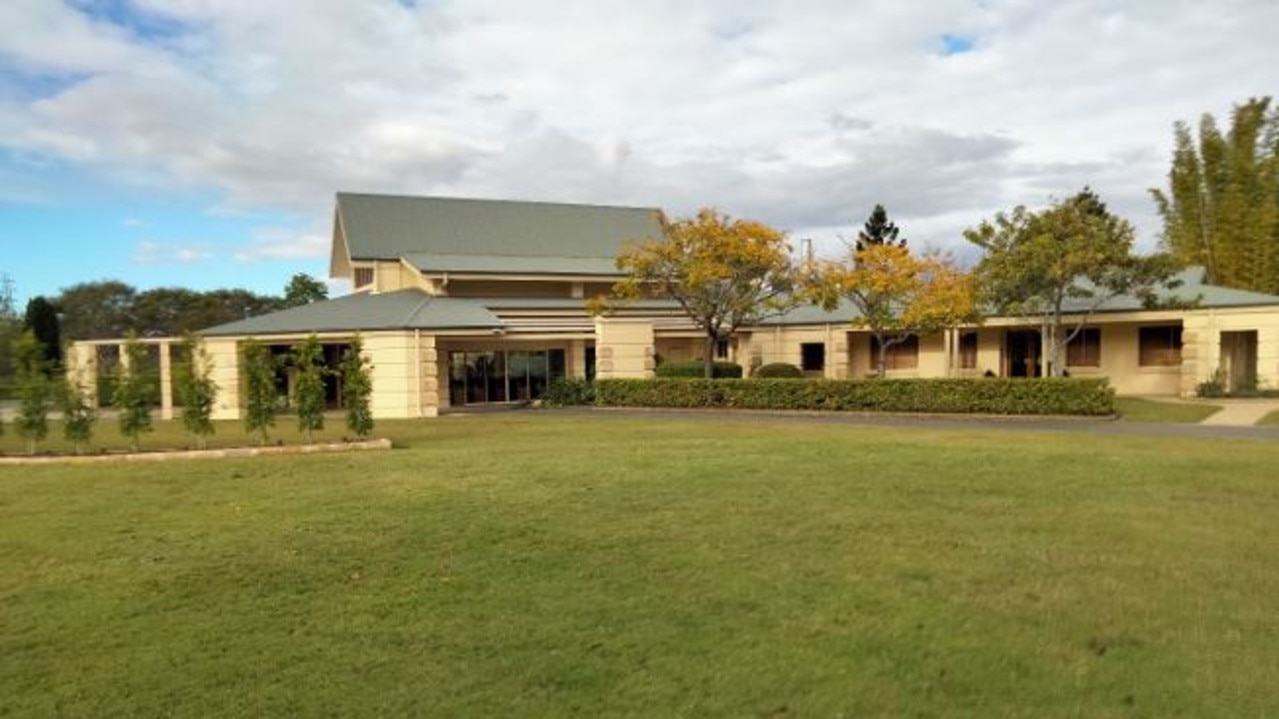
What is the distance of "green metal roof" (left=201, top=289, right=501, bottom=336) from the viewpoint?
91.4 ft

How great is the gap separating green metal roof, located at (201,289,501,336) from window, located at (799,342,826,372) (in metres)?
13.4

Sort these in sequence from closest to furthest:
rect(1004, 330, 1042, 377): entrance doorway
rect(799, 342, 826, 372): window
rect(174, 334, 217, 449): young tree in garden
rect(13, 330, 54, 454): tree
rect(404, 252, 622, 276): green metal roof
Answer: rect(13, 330, 54, 454): tree → rect(174, 334, 217, 449): young tree in garden → rect(1004, 330, 1042, 377): entrance doorway → rect(404, 252, 622, 276): green metal roof → rect(799, 342, 826, 372): window

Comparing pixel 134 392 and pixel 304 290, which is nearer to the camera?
pixel 134 392

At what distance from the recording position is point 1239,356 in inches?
1164

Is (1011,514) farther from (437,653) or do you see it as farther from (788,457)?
(437,653)

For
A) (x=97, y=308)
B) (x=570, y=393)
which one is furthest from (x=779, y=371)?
(x=97, y=308)

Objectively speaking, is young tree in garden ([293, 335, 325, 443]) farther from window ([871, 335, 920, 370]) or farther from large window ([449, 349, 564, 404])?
window ([871, 335, 920, 370])

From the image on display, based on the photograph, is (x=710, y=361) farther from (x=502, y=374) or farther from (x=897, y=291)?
→ (x=502, y=374)

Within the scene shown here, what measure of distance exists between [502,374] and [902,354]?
1577 centimetres

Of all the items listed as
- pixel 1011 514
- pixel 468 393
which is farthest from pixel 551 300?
pixel 1011 514

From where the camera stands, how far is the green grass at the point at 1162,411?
20828mm

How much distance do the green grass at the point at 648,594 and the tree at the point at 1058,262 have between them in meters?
16.0

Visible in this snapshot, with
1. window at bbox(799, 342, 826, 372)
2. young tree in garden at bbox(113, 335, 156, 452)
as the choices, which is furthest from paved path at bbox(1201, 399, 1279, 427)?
young tree in garden at bbox(113, 335, 156, 452)

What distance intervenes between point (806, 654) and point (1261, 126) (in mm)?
37578
